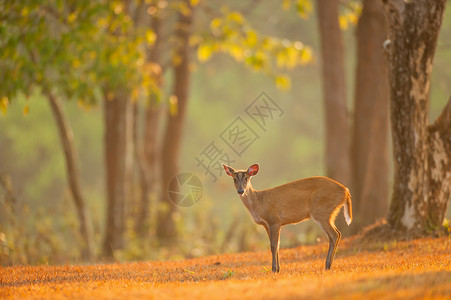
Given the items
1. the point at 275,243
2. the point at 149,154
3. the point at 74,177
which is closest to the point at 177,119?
the point at 149,154

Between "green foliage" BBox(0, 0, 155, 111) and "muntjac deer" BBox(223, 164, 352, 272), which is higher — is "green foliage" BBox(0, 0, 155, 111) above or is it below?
above

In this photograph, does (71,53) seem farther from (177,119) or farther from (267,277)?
(267,277)

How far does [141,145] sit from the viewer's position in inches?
814

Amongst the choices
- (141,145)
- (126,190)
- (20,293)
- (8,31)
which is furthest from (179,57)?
(20,293)

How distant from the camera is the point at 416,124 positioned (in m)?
10.3

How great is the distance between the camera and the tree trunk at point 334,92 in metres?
14.4

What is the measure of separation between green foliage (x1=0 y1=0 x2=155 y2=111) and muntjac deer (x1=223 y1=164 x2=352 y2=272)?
592cm

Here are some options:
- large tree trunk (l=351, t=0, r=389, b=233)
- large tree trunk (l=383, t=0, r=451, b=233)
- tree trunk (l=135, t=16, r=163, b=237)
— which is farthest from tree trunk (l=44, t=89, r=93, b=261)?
large tree trunk (l=383, t=0, r=451, b=233)

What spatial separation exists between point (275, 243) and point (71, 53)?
7.77m

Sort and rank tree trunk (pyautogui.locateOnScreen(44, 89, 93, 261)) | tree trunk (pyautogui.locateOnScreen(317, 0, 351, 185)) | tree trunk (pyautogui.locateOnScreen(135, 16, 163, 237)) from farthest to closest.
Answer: tree trunk (pyautogui.locateOnScreen(135, 16, 163, 237)) < tree trunk (pyautogui.locateOnScreen(44, 89, 93, 261)) < tree trunk (pyautogui.locateOnScreen(317, 0, 351, 185))

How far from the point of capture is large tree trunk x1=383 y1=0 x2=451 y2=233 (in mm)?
10219

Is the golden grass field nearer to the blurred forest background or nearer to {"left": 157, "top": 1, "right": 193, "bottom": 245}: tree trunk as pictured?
the blurred forest background

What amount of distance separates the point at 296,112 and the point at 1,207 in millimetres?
32173

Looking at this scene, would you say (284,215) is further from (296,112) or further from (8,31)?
(296,112)
